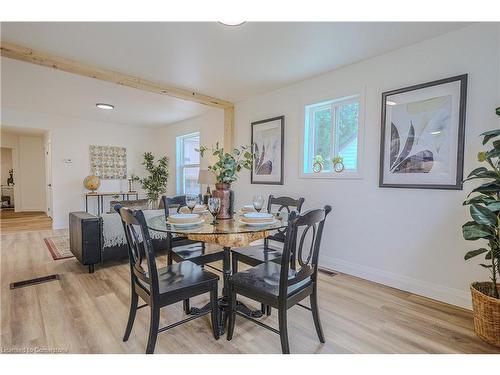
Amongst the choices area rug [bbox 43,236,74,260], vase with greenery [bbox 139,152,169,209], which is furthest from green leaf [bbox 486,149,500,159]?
vase with greenery [bbox 139,152,169,209]

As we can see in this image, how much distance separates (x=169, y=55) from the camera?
2744 millimetres

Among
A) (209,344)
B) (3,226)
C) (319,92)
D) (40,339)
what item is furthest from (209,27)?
(3,226)

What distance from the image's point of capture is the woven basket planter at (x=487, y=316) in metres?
1.66

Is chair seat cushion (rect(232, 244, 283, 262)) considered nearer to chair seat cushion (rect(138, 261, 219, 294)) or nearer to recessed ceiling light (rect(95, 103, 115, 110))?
chair seat cushion (rect(138, 261, 219, 294))

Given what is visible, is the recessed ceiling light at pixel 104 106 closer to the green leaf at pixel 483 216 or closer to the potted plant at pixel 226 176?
the potted plant at pixel 226 176

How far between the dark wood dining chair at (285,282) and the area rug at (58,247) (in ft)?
10.1

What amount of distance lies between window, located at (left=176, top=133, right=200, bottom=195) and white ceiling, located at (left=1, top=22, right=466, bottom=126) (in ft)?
6.72

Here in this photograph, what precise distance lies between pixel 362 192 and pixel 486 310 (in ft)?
4.67

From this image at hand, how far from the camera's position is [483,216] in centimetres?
172

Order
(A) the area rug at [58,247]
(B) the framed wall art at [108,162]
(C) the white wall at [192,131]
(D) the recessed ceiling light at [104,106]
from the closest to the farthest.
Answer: (A) the area rug at [58,247], (D) the recessed ceiling light at [104,106], (C) the white wall at [192,131], (B) the framed wall art at [108,162]

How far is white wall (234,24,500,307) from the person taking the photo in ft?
7.01

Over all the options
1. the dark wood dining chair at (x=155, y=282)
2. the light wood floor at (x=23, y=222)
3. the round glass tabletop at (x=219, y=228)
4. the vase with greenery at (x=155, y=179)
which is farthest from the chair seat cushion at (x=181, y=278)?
the light wood floor at (x=23, y=222)

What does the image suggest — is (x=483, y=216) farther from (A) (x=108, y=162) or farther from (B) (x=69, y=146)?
(B) (x=69, y=146)
